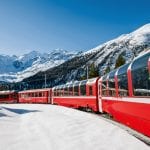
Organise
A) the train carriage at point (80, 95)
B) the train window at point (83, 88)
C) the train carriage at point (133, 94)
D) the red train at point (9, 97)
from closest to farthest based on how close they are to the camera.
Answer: the train carriage at point (133, 94)
the train carriage at point (80, 95)
the train window at point (83, 88)
the red train at point (9, 97)

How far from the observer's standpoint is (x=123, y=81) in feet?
55.3

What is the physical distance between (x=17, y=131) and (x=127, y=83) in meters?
4.98

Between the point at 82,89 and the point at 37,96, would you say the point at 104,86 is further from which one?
the point at 37,96

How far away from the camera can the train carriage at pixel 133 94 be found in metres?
13.3

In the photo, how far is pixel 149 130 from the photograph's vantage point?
13.0 metres

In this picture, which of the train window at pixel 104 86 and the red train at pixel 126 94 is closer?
the red train at pixel 126 94

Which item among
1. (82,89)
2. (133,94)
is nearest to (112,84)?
(133,94)

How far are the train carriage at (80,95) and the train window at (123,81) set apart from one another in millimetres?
10031

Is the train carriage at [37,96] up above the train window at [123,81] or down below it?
above

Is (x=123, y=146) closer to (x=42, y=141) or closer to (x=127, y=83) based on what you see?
(x=42, y=141)

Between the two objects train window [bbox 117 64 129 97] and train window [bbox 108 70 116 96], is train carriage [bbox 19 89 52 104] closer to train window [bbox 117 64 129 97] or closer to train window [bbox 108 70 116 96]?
train window [bbox 108 70 116 96]

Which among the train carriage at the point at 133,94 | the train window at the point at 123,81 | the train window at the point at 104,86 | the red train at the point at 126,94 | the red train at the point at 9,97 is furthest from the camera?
the red train at the point at 9,97

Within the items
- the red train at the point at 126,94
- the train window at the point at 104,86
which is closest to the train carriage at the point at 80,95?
the red train at the point at 126,94

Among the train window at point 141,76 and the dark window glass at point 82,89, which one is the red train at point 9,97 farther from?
the train window at point 141,76
